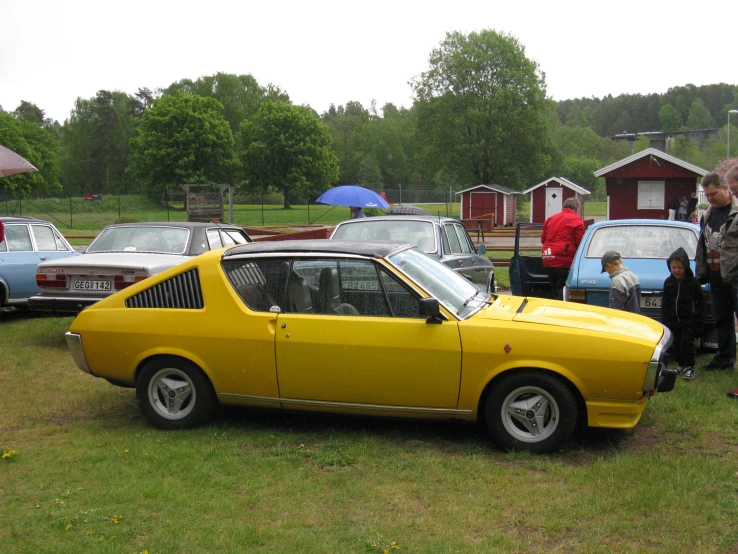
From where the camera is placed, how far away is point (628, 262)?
8.63 m

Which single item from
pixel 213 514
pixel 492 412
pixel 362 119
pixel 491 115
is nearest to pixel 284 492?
pixel 213 514

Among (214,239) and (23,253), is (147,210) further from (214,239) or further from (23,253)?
(214,239)

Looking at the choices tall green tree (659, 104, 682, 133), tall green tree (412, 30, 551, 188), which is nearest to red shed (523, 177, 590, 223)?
tall green tree (412, 30, 551, 188)

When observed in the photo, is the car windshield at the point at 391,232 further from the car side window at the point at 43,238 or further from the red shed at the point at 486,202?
the red shed at the point at 486,202

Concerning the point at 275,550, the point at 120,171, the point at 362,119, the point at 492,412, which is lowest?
the point at 275,550

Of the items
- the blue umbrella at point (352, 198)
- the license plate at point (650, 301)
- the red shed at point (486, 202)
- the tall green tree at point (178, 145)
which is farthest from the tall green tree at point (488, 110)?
the license plate at point (650, 301)

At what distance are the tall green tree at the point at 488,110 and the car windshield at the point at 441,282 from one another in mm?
62199

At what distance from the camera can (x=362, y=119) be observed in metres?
132

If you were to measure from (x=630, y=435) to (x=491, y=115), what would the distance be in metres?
63.8

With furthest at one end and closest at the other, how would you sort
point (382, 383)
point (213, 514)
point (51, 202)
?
point (51, 202) < point (382, 383) < point (213, 514)

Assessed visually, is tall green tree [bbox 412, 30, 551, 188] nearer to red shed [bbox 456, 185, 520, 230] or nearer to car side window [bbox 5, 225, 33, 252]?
red shed [bbox 456, 185, 520, 230]

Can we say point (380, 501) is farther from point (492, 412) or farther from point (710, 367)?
point (710, 367)

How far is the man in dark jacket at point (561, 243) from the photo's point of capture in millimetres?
9734

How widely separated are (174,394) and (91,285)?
360 cm
